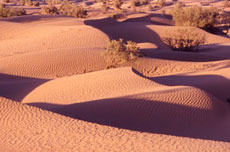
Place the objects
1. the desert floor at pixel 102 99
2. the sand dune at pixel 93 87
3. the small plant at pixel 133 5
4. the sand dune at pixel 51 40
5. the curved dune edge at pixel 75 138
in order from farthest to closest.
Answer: the small plant at pixel 133 5
the sand dune at pixel 51 40
the sand dune at pixel 93 87
the desert floor at pixel 102 99
the curved dune edge at pixel 75 138

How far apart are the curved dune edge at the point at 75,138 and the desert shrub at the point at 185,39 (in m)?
20.6

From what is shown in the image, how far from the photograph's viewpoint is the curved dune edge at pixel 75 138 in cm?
652

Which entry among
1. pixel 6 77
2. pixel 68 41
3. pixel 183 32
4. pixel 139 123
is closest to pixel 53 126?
pixel 139 123

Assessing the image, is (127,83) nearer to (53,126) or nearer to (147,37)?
(53,126)

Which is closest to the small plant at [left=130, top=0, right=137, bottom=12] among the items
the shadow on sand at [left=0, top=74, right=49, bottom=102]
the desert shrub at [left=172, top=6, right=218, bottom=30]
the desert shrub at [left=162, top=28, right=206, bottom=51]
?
the desert shrub at [left=172, top=6, right=218, bottom=30]

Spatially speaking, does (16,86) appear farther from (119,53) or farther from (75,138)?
(75,138)

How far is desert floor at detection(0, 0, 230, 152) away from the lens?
275 inches

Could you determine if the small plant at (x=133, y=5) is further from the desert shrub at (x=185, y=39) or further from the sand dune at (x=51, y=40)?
the sand dune at (x=51, y=40)

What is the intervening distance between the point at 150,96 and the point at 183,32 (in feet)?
55.6

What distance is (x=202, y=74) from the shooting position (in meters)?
17.8

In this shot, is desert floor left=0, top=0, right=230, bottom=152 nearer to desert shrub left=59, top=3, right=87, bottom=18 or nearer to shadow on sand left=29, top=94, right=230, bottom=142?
shadow on sand left=29, top=94, right=230, bottom=142

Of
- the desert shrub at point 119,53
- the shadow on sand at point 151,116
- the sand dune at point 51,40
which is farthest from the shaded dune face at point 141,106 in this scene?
the sand dune at point 51,40

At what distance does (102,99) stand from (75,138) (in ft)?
14.4

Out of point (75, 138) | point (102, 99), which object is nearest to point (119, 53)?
point (102, 99)
